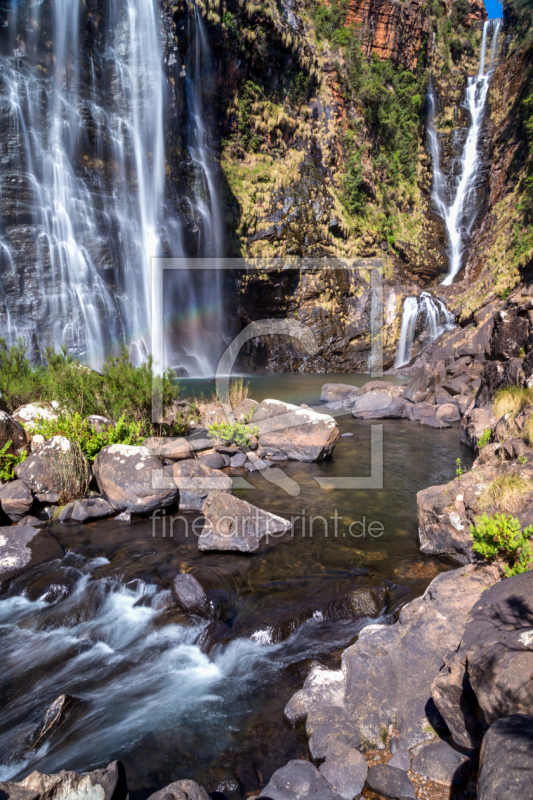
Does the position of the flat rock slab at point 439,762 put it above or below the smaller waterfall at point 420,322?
below

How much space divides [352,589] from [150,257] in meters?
21.0

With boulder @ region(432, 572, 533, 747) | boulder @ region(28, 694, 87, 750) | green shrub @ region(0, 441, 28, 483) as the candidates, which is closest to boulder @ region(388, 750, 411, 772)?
boulder @ region(432, 572, 533, 747)

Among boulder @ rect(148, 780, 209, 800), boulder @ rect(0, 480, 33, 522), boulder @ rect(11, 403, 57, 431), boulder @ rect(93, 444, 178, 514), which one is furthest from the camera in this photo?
boulder @ rect(11, 403, 57, 431)

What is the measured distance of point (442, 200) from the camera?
101 ft

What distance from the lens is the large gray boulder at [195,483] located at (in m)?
7.37

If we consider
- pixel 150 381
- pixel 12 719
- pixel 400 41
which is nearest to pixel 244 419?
pixel 150 381

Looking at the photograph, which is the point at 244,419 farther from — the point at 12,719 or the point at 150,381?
the point at 12,719

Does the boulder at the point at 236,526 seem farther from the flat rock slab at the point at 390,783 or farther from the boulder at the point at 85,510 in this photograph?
the flat rock slab at the point at 390,783

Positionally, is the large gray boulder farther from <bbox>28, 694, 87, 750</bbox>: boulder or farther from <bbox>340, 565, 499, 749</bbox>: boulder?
<bbox>340, 565, 499, 749</bbox>: boulder

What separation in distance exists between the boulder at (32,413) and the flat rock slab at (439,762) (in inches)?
301

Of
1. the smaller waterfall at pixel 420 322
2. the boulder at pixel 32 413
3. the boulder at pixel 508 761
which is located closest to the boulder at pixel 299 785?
the boulder at pixel 508 761

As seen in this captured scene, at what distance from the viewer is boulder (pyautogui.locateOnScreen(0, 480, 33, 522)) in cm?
681

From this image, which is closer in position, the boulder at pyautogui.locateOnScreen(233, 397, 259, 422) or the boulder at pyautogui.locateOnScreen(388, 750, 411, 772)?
the boulder at pyautogui.locateOnScreen(388, 750, 411, 772)

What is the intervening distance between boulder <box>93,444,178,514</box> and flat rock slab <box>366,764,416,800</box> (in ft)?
16.1
